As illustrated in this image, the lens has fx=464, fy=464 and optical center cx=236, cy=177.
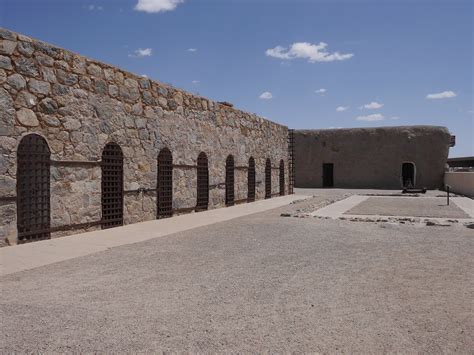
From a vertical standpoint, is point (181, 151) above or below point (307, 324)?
above

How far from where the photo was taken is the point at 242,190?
679 inches

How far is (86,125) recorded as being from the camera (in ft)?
30.2

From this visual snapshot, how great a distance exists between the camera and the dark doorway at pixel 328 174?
100 feet

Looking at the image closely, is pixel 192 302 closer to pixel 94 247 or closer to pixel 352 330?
pixel 352 330

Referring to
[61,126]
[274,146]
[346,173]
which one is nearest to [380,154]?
[346,173]

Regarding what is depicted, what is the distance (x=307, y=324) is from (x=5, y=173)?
5.77m

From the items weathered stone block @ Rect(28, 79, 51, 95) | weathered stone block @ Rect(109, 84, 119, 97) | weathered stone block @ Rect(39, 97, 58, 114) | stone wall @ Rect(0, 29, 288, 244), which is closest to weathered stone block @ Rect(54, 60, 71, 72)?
stone wall @ Rect(0, 29, 288, 244)

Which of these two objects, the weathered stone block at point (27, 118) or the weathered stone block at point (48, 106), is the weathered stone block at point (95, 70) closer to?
the weathered stone block at point (48, 106)

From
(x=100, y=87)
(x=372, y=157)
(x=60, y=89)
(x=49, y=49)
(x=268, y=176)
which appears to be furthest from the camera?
(x=372, y=157)

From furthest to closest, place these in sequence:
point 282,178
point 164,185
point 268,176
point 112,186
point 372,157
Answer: point 372,157 < point 282,178 < point 268,176 < point 164,185 < point 112,186

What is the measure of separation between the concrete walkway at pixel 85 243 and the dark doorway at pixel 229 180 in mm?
3928

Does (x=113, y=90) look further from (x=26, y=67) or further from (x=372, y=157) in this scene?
(x=372, y=157)

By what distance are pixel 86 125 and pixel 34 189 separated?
1.63 meters

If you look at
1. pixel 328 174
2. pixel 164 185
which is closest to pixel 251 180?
pixel 164 185
